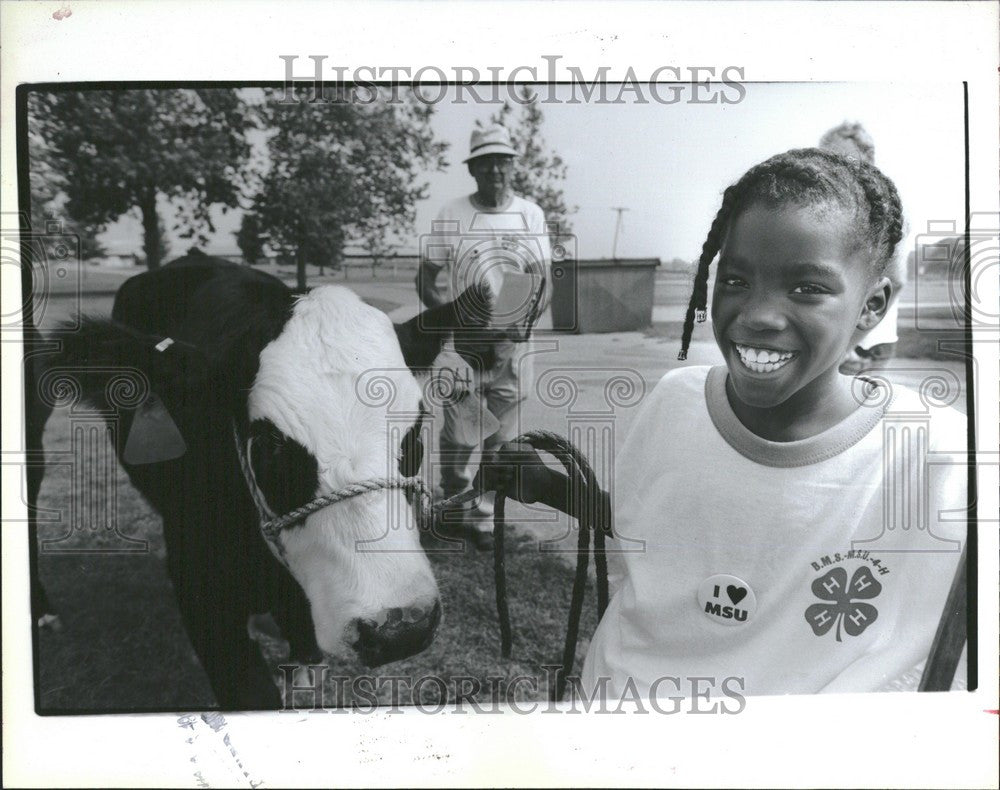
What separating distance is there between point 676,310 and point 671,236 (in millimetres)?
194

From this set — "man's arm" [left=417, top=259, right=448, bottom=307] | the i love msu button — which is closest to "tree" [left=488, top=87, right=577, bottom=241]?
"man's arm" [left=417, top=259, right=448, bottom=307]

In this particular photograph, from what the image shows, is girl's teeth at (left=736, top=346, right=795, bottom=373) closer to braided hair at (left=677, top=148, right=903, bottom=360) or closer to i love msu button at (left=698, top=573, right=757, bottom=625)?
braided hair at (left=677, top=148, right=903, bottom=360)

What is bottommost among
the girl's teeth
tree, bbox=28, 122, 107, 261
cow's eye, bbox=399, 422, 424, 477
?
cow's eye, bbox=399, 422, 424, 477

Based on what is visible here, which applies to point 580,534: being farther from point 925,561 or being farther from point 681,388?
point 925,561

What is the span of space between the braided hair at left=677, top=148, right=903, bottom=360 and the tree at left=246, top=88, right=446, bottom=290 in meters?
0.75

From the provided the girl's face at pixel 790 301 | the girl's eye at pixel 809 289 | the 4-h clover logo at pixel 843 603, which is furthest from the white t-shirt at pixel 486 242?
the 4-h clover logo at pixel 843 603

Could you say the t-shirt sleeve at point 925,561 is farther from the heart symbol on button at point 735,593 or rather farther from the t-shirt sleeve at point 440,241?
the t-shirt sleeve at point 440,241

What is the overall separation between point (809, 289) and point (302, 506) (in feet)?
4.51

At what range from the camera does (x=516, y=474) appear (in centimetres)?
224

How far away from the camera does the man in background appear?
7.18ft

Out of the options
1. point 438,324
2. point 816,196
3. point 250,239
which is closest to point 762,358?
point 816,196

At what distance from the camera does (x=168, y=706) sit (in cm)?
229

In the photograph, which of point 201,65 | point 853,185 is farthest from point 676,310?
point 201,65

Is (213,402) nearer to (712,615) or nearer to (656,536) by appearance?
(656,536)
